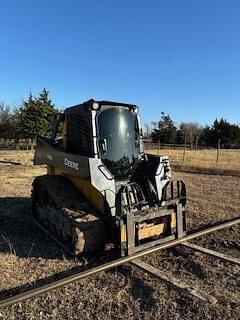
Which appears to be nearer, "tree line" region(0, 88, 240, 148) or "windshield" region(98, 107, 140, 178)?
"windshield" region(98, 107, 140, 178)

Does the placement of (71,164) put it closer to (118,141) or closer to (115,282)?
(118,141)

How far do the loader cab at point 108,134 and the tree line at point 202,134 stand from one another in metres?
43.6

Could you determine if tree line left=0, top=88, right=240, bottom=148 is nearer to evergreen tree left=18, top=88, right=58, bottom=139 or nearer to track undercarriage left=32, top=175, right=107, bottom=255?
evergreen tree left=18, top=88, right=58, bottom=139

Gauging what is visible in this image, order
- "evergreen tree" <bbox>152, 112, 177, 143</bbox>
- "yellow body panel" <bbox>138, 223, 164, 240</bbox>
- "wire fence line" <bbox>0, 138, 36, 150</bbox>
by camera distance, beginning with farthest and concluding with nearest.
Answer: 1. "evergreen tree" <bbox>152, 112, 177, 143</bbox>
2. "wire fence line" <bbox>0, 138, 36, 150</bbox>
3. "yellow body panel" <bbox>138, 223, 164, 240</bbox>

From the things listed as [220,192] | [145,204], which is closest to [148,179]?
[145,204]

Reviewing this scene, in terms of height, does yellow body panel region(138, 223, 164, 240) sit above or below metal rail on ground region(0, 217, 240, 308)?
above

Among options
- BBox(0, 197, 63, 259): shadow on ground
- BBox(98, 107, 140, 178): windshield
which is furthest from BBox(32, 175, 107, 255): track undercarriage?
BBox(98, 107, 140, 178): windshield

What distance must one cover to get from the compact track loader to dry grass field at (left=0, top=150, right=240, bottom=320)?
1.14 feet

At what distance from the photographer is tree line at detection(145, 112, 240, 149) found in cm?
5219

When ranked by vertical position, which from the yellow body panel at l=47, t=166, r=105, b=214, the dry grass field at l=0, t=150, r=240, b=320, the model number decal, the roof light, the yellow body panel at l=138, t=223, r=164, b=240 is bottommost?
the dry grass field at l=0, t=150, r=240, b=320

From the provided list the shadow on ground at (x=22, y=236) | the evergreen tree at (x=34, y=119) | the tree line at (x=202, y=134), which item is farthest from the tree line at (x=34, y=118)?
the shadow on ground at (x=22, y=236)

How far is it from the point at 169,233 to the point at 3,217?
3.94 metres

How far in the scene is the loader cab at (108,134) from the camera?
5.96 metres

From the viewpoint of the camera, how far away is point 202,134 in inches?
2191
